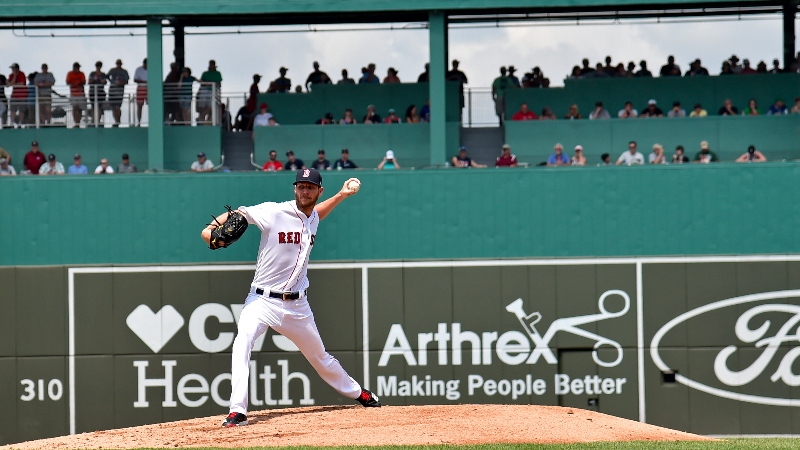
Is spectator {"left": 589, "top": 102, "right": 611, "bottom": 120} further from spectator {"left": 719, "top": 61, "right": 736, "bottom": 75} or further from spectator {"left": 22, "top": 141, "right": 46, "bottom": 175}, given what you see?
spectator {"left": 22, "top": 141, "right": 46, "bottom": 175}

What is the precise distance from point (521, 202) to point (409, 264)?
2.20 meters

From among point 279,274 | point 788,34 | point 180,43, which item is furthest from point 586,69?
point 279,274

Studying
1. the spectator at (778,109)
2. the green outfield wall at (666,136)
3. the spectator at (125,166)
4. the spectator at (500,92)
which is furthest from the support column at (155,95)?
the spectator at (778,109)

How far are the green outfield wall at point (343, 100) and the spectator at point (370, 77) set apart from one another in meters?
0.37

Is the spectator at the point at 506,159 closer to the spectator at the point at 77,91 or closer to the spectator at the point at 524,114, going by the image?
the spectator at the point at 524,114

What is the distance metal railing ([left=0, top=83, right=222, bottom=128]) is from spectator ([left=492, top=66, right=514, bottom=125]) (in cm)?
490

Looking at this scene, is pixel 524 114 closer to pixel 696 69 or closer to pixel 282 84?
pixel 696 69

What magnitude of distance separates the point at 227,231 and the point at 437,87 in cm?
838

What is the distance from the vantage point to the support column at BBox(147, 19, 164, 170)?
55.8 feet

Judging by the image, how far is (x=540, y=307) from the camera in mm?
12008

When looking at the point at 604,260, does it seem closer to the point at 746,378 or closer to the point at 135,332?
the point at 746,378

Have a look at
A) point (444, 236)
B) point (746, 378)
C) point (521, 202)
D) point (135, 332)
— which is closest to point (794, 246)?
point (746, 378)

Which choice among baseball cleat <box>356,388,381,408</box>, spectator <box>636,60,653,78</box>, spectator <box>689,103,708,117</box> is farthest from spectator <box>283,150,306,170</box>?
baseball cleat <box>356,388,381,408</box>

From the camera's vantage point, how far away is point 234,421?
29.7 ft
